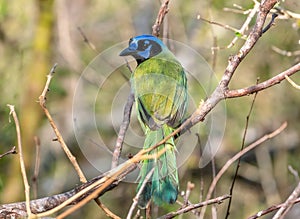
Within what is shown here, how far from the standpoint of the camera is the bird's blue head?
3865 millimetres

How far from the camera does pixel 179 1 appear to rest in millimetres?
9109

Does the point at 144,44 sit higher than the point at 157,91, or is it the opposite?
the point at 144,44

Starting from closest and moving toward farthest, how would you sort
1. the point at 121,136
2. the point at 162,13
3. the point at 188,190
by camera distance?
the point at 188,190
the point at 121,136
the point at 162,13

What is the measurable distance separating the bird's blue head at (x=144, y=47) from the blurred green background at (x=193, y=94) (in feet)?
10.5

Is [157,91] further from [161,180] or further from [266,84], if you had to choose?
[266,84]

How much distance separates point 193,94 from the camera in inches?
291

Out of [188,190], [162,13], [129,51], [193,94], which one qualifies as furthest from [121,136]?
[193,94]

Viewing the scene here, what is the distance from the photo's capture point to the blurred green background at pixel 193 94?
24.0 feet

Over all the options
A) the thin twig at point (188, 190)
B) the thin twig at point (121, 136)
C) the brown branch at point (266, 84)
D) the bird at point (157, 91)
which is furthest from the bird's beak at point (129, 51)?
the thin twig at point (188, 190)

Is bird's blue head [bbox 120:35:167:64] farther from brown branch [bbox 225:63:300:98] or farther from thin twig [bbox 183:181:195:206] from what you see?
thin twig [bbox 183:181:195:206]

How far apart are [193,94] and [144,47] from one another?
3.44 metres

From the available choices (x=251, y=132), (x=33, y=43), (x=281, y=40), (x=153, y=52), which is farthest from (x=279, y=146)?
(x=153, y=52)

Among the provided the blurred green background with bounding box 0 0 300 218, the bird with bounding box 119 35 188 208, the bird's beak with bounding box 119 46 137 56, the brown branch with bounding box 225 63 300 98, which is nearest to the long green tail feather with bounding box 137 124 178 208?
the bird with bounding box 119 35 188 208

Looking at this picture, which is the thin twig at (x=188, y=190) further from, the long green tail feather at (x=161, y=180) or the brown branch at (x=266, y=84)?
the brown branch at (x=266, y=84)
